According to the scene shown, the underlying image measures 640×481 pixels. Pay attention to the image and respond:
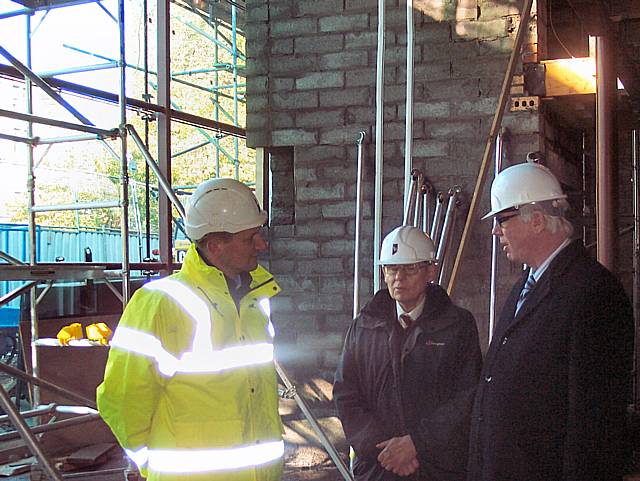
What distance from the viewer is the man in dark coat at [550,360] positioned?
2.16 meters

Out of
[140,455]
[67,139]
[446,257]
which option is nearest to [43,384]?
[67,139]

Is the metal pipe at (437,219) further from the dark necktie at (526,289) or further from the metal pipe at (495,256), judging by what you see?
the dark necktie at (526,289)

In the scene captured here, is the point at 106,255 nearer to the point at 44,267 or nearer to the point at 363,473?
the point at 44,267

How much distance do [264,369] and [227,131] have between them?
416 inches

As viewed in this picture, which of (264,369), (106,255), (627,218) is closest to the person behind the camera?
(264,369)

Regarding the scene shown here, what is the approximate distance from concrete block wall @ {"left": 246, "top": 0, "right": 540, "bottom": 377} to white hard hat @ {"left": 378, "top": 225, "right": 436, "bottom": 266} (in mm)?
1868

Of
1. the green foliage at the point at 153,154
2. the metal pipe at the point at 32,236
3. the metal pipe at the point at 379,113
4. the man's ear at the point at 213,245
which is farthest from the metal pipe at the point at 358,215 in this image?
the green foliage at the point at 153,154

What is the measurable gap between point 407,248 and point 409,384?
0.66 meters

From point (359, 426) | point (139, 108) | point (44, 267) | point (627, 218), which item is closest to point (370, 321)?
point (359, 426)

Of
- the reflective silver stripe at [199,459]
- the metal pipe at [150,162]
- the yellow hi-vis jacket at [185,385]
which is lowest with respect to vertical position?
the reflective silver stripe at [199,459]

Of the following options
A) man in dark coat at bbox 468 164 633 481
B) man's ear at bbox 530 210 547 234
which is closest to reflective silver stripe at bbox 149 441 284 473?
man in dark coat at bbox 468 164 633 481

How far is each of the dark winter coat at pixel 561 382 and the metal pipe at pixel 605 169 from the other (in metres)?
0.90

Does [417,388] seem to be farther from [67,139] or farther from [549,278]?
[67,139]

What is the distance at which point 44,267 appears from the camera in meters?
4.87
